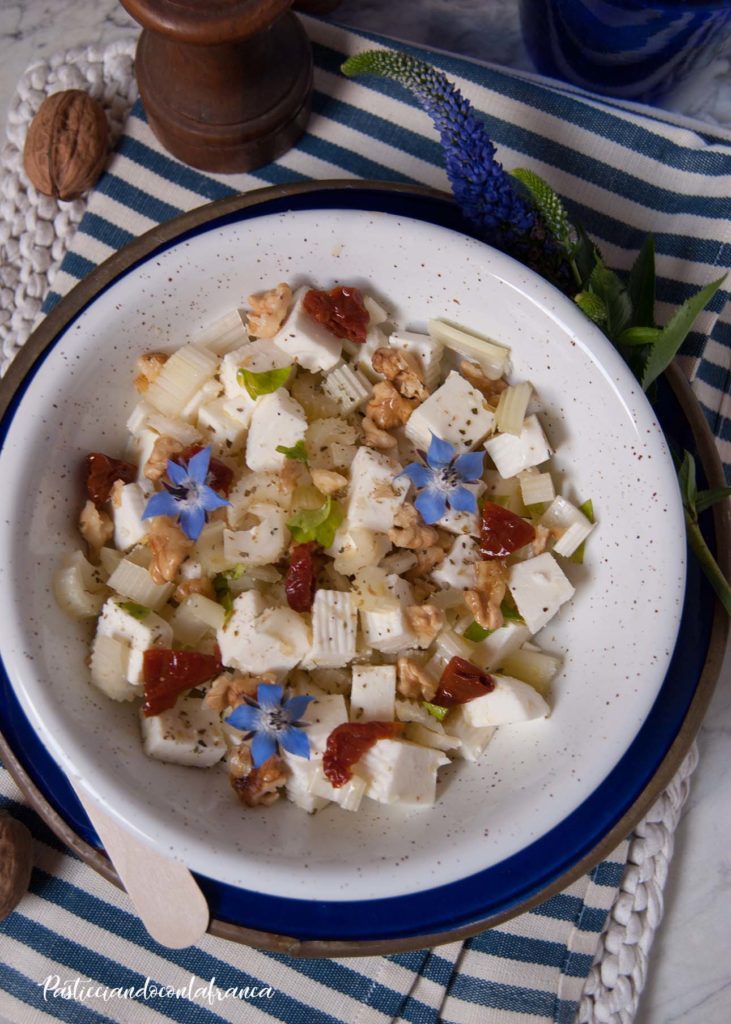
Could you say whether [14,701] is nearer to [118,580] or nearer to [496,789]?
[118,580]

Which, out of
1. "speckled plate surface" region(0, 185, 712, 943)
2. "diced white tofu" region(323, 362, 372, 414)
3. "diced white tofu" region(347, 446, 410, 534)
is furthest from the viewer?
"diced white tofu" region(323, 362, 372, 414)

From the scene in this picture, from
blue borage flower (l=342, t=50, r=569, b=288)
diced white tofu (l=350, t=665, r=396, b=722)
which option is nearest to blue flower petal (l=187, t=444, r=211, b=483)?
diced white tofu (l=350, t=665, r=396, b=722)

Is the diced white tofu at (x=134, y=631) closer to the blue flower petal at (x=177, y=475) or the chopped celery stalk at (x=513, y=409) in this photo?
the blue flower petal at (x=177, y=475)

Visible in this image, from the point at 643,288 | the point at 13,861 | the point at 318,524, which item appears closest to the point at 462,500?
the point at 318,524

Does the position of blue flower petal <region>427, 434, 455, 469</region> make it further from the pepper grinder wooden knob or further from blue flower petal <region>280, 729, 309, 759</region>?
the pepper grinder wooden knob

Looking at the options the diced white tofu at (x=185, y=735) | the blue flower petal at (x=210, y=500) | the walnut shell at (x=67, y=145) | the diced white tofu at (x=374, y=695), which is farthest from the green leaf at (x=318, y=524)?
the walnut shell at (x=67, y=145)

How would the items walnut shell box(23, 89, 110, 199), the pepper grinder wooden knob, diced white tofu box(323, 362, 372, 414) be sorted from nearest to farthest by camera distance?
1. diced white tofu box(323, 362, 372, 414)
2. the pepper grinder wooden knob
3. walnut shell box(23, 89, 110, 199)

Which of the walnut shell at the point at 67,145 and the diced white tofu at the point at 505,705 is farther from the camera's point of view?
the walnut shell at the point at 67,145

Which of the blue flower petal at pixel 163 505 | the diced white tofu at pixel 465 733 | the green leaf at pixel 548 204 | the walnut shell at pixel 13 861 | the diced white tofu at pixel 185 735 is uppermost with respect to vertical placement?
the green leaf at pixel 548 204
